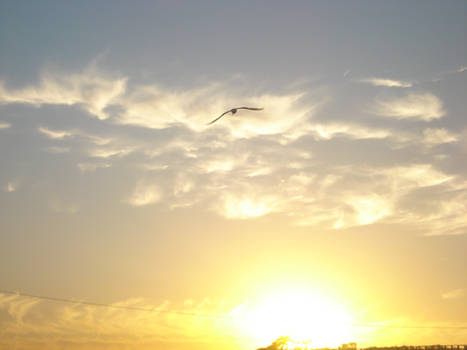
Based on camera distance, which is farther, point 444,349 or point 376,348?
point 376,348

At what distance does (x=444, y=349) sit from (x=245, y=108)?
48.1 meters

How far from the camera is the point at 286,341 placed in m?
90.1

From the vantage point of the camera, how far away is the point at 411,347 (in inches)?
3039

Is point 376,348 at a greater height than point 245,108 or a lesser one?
lesser

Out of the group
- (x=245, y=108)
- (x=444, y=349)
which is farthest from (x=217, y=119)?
(x=444, y=349)

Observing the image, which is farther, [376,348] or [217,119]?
→ [376,348]

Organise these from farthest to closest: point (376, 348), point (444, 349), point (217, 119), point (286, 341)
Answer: point (286, 341) → point (376, 348) → point (444, 349) → point (217, 119)

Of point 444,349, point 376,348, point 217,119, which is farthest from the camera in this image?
point 376,348

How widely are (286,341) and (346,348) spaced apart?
11109 millimetres

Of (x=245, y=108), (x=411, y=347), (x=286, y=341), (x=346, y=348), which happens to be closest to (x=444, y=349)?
(x=411, y=347)

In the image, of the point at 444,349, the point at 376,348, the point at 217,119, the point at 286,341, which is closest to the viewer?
the point at 217,119

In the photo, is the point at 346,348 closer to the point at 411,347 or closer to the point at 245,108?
the point at 411,347

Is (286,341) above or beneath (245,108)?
beneath

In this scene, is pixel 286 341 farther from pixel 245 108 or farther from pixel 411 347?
pixel 245 108
